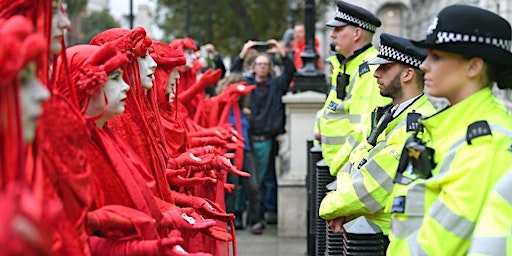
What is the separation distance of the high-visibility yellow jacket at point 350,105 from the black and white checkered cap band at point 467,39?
3339 millimetres

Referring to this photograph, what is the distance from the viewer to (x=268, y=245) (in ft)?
42.2

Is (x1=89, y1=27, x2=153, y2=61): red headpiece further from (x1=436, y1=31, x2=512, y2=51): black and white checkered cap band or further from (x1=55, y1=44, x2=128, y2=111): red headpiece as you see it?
(x1=436, y1=31, x2=512, y2=51): black and white checkered cap band

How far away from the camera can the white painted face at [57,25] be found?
14.3ft

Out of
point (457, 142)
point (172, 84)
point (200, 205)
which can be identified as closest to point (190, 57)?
point (172, 84)

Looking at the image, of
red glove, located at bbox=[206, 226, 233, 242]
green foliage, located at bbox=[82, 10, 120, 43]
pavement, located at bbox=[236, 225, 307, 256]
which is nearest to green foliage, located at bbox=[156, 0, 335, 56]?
green foliage, located at bbox=[82, 10, 120, 43]

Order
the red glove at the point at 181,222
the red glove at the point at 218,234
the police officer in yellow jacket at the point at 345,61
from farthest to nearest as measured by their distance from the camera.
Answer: the police officer in yellow jacket at the point at 345,61, the red glove at the point at 218,234, the red glove at the point at 181,222

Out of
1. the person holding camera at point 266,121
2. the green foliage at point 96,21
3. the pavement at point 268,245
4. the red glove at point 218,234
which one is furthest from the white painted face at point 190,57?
the green foliage at point 96,21

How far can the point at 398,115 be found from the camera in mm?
6398

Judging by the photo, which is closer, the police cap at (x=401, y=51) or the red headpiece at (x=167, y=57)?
the police cap at (x=401, y=51)

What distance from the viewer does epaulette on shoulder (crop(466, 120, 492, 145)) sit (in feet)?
14.5

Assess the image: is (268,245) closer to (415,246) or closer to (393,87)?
(393,87)

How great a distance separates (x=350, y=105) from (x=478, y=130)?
4.15 m

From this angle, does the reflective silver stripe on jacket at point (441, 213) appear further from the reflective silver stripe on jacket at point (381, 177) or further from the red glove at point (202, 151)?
the red glove at point (202, 151)

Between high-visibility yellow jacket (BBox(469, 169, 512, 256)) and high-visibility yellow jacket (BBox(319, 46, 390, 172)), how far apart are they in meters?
3.61
